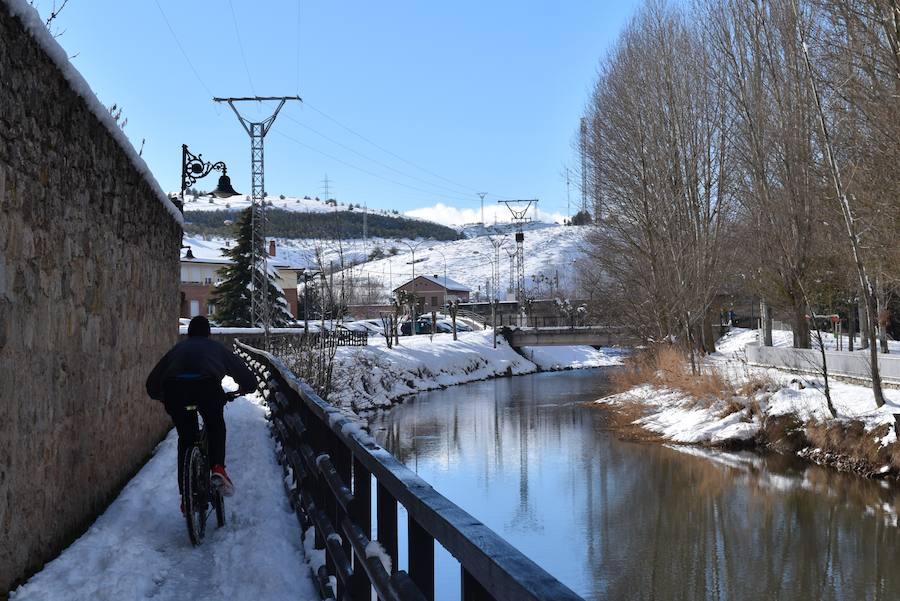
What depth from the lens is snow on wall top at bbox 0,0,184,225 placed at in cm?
490

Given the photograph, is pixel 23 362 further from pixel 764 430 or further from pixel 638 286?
pixel 638 286

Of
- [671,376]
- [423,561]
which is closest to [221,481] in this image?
[423,561]

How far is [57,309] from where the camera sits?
589 cm

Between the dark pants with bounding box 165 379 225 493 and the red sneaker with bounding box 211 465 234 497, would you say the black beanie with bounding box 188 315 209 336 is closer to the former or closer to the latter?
the dark pants with bounding box 165 379 225 493

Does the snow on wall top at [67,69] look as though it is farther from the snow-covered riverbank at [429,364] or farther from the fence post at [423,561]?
the snow-covered riverbank at [429,364]

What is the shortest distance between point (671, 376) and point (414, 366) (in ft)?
60.2

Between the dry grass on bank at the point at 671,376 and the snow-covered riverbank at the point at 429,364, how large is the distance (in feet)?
30.0

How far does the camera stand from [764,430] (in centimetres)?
2298

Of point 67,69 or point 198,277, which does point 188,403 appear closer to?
point 67,69

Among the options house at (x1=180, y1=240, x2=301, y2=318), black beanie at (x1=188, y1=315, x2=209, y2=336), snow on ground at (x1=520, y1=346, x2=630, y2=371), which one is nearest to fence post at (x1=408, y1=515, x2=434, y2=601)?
black beanie at (x1=188, y1=315, x2=209, y2=336)

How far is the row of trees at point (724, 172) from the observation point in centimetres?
2616

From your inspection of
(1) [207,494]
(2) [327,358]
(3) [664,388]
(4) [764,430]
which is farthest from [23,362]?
(3) [664,388]

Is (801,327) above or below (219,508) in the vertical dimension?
above

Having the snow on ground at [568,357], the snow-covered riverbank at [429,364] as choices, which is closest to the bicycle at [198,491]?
the snow-covered riverbank at [429,364]
